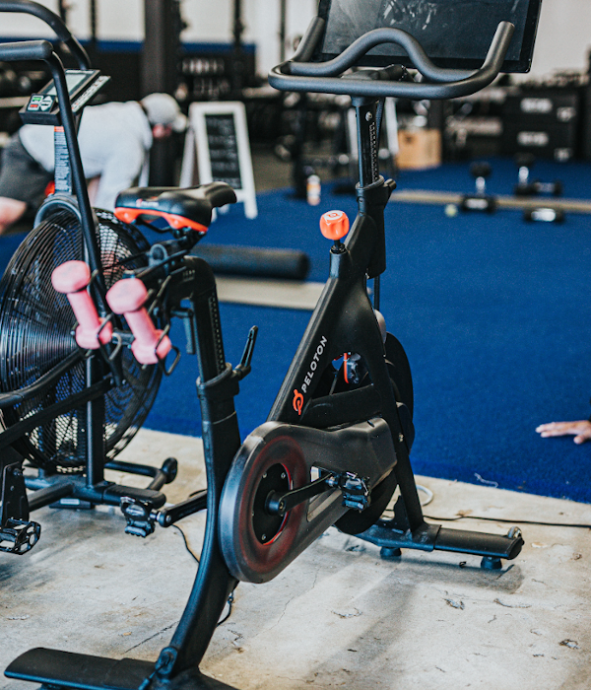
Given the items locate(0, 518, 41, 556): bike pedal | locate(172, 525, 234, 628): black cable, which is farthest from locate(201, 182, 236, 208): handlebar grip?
locate(0, 518, 41, 556): bike pedal

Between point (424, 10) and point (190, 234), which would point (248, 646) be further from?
point (424, 10)

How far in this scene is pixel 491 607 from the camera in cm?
203

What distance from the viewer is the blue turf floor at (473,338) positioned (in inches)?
114

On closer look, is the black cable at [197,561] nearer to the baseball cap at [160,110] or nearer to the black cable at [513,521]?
the black cable at [513,521]

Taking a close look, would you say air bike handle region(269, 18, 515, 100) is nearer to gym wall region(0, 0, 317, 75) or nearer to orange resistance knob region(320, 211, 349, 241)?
orange resistance knob region(320, 211, 349, 241)

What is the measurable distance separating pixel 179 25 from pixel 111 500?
767cm

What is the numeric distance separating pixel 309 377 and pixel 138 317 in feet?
1.95

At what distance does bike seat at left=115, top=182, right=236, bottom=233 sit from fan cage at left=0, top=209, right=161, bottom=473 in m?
0.45

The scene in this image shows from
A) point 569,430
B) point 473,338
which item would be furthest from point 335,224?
point 473,338

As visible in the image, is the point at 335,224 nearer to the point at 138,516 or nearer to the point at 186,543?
the point at 138,516

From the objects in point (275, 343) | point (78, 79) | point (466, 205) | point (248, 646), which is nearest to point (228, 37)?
point (466, 205)

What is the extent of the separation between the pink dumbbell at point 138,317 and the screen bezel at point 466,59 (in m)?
0.85

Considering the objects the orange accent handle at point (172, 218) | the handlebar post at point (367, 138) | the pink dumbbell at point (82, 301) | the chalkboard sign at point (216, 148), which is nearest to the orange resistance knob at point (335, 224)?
the handlebar post at point (367, 138)

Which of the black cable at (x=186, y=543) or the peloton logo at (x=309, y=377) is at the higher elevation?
the peloton logo at (x=309, y=377)
